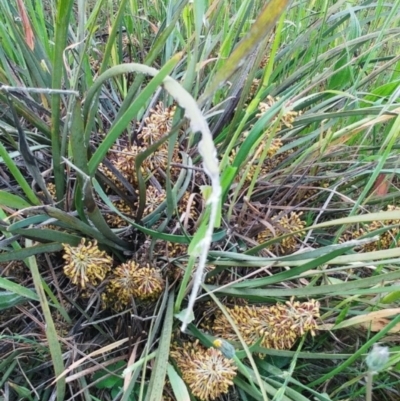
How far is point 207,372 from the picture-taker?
542 millimetres

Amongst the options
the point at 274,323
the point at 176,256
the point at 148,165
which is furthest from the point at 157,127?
the point at 274,323

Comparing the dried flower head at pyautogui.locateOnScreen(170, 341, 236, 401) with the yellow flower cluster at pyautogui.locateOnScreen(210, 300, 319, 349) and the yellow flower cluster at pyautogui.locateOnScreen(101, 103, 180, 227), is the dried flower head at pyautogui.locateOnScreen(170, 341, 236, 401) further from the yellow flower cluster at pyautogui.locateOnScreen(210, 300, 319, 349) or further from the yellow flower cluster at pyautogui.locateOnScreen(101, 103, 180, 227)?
the yellow flower cluster at pyautogui.locateOnScreen(101, 103, 180, 227)

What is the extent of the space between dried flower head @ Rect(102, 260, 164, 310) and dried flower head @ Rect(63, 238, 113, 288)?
0.02 m

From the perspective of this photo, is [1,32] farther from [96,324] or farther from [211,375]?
[211,375]

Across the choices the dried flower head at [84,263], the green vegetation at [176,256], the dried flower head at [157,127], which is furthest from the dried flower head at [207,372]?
the dried flower head at [157,127]

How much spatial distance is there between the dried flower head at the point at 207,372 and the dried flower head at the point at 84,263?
0.14 m

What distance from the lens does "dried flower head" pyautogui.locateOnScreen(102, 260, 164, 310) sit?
1.96 ft

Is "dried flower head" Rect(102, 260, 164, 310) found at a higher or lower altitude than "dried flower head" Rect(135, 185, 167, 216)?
lower

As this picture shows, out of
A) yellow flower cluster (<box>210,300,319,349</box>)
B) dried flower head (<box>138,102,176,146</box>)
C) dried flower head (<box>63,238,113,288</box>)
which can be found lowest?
yellow flower cluster (<box>210,300,319,349</box>)

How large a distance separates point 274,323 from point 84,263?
0.76ft

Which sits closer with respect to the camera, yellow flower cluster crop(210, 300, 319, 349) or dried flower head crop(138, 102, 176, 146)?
yellow flower cluster crop(210, 300, 319, 349)

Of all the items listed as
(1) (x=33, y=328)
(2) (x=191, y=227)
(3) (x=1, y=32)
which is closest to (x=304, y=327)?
(2) (x=191, y=227)

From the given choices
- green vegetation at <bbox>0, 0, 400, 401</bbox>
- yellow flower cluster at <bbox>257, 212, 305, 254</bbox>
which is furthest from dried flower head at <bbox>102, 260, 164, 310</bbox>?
yellow flower cluster at <bbox>257, 212, 305, 254</bbox>

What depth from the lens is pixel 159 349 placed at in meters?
0.56
